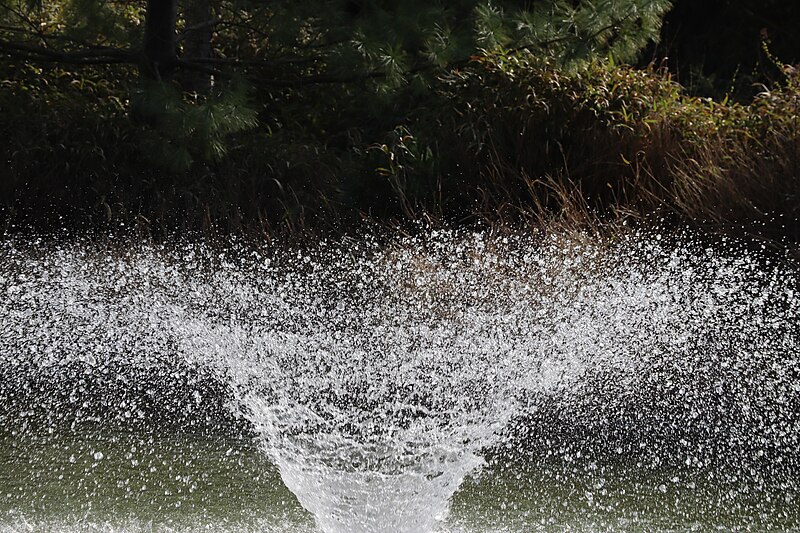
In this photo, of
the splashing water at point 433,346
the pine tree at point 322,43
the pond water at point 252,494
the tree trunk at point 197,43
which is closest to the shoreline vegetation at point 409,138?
the pine tree at point 322,43

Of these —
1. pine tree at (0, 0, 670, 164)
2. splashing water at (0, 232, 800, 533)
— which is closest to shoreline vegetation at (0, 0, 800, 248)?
pine tree at (0, 0, 670, 164)

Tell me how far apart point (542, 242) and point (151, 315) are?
7.33 feet

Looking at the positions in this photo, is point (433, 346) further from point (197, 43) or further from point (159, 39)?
point (197, 43)

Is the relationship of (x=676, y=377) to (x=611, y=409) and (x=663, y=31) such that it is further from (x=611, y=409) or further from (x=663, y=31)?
(x=663, y=31)

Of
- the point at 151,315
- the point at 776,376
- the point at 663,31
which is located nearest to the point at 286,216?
the point at 151,315

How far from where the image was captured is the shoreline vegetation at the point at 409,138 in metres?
5.91

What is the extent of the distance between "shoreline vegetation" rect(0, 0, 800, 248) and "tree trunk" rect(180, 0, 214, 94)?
0.31m

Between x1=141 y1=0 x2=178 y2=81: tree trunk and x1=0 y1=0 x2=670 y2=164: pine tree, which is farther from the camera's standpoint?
x1=141 y1=0 x2=178 y2=81: tree trunk

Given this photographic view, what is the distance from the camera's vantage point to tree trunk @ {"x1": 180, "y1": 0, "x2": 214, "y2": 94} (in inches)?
290

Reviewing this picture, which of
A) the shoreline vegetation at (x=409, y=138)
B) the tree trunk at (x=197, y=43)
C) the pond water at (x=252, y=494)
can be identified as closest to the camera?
the pond water at (x=252, y=494)

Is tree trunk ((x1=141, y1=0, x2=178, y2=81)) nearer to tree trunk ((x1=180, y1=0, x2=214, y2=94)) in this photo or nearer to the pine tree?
the pine tree

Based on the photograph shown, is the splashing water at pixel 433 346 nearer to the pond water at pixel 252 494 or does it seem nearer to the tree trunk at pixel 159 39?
the pond water at pixel 252 494

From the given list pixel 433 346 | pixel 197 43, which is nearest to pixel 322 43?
pixel 197 43

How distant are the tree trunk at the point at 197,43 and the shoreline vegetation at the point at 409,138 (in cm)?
31
